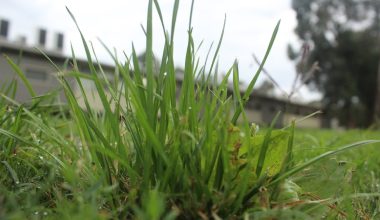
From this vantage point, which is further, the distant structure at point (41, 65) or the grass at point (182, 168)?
the distant structure at point (41, 65)

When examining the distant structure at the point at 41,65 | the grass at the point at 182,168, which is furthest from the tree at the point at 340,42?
the grass at the point at 182,168

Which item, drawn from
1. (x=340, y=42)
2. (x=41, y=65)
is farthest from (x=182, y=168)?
(x=340, y=42)

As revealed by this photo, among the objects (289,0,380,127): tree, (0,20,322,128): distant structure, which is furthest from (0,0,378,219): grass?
(289,0,380,127): tree

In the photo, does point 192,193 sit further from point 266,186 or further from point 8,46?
point 8,46

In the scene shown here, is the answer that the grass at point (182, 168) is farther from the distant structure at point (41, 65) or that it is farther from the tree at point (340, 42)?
the tree at point (340, 42)

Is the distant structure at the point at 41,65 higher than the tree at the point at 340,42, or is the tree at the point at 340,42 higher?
the tree at the point at 340,42

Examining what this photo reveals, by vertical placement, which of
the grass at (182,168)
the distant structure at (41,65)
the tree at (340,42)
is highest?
the tree at (340,42)

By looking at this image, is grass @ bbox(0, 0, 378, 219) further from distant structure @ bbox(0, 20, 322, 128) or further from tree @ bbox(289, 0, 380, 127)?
tree @ bbox(289, 0, 380, 127)

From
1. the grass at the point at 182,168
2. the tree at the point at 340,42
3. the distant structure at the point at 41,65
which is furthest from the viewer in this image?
the tree at the point at 340,42
